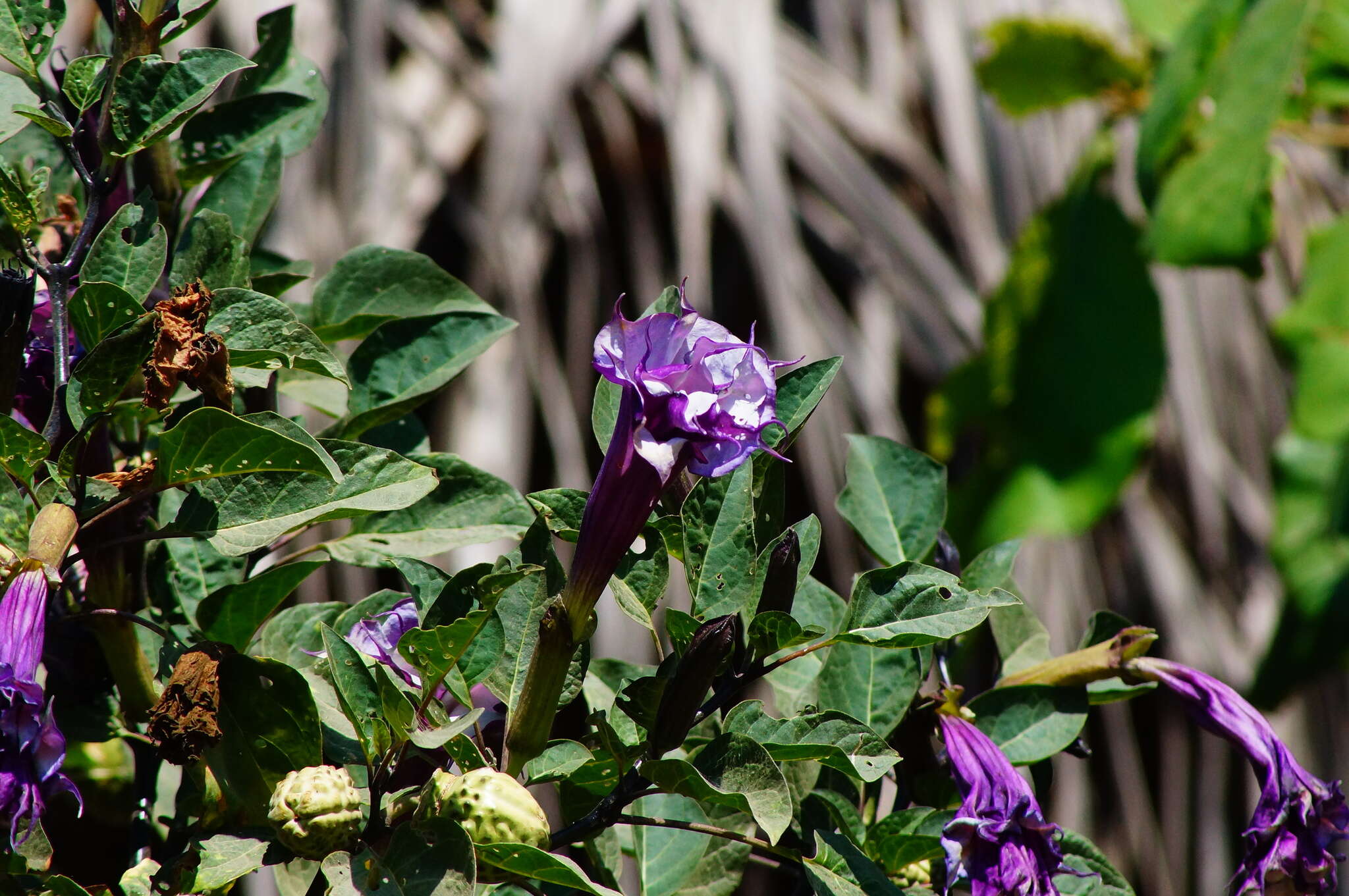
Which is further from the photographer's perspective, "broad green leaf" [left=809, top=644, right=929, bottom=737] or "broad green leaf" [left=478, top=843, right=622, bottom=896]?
"broad green leaf" [left=809, top=644, right=929, bottom=737]

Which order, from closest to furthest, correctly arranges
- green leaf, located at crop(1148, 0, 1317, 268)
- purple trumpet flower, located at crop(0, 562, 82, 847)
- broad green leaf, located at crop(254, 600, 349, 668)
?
purple trumpet flower, located at crop(0, 562, 82, 847) → broad green leaf, located at crop(254, 600, 349, 668) → green leaf, located at crop(1148, 0, 1317, 268)

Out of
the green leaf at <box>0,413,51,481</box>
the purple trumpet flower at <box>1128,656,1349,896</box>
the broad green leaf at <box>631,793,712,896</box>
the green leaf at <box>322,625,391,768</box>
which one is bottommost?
the broad green leaf at <box>631,793,712,896</box>

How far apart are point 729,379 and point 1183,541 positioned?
1.77m

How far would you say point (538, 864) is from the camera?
0.96 feet

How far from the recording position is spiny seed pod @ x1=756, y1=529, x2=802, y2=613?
0.34 metres

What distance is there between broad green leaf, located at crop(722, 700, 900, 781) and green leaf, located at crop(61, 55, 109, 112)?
10.6 inches

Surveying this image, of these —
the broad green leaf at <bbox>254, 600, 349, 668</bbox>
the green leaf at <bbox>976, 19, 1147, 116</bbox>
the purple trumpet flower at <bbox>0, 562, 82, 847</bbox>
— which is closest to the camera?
the purple trumpet flower at <bbox>0, 562, 82, 847</bbox>

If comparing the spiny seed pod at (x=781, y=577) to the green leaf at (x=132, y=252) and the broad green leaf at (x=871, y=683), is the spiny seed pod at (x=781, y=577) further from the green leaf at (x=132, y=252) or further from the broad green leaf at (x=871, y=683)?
the green leaf at (x=132, y=252)

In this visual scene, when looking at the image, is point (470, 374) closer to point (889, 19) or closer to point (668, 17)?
point (668, 17)

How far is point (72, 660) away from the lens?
1.27ft

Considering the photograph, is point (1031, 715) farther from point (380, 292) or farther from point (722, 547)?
point (380, 292)

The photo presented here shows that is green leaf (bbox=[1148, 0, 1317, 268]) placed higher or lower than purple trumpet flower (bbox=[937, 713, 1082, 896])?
higher

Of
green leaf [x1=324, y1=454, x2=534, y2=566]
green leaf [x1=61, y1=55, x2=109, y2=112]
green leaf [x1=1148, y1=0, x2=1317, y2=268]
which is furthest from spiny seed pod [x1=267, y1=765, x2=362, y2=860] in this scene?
green leaf [x1=1148, y1=0, x2=1317, y2=268]

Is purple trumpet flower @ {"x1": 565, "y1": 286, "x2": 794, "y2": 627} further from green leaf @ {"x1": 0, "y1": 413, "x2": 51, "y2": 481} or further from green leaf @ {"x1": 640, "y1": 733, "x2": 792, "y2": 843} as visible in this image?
green leaf @ {"x1": 0, "y1": 413, "x2": 51, "y2": 481}
